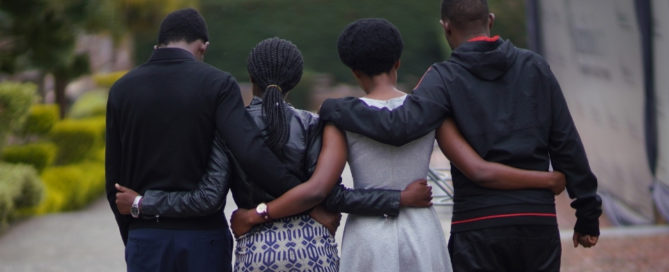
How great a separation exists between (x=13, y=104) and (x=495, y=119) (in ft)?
23.2

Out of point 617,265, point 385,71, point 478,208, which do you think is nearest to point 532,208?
point 478,208

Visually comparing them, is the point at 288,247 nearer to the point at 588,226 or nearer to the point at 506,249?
the point at 506,249

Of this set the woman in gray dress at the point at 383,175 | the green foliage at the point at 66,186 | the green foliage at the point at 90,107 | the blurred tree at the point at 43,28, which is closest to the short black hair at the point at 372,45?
the woman in gray dress at the point at 383,175

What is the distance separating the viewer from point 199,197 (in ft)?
10.8

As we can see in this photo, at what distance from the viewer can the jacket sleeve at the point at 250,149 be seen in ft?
10.6

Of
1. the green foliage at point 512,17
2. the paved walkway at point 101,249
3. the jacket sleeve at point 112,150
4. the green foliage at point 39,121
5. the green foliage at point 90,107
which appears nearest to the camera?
the jacket sleeve at point 112,150

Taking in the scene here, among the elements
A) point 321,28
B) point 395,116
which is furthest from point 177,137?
point 321,28

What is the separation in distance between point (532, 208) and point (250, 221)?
3.05ft

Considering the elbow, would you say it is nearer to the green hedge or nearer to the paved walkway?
the paved walkway

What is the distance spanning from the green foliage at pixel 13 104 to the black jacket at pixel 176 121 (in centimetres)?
624

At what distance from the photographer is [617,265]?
7.57 m

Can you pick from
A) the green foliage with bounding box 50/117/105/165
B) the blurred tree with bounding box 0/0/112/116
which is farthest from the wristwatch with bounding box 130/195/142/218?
the green foliage with bounding box 50/117/105/165

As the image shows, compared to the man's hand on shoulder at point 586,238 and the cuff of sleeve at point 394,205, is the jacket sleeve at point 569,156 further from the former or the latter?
the cuff of sleeve at point 394,205

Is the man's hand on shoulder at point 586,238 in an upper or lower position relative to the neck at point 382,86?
lower
